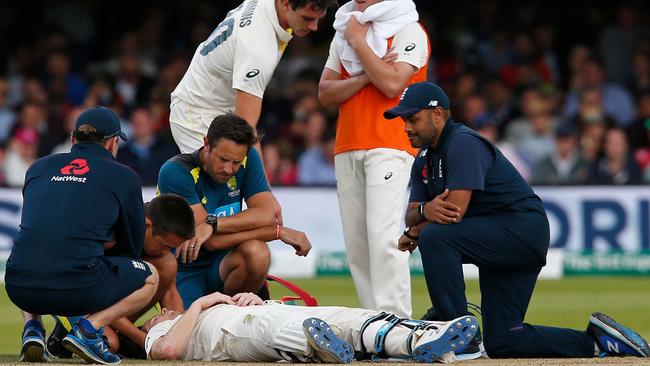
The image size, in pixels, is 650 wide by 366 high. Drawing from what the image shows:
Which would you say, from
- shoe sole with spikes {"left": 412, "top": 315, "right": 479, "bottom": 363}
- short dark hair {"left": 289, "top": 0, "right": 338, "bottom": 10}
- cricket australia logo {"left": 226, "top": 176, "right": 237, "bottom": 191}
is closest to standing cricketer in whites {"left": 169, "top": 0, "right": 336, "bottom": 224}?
short dark hair {"left": 289, "top": 0, "right": 338, "bottom": 10}

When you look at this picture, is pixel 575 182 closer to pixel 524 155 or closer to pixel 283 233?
pixel 524 155

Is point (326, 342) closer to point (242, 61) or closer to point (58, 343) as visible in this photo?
point (58, 343)

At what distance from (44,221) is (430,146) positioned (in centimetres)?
231

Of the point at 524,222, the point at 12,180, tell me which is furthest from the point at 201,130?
the point at 12,180

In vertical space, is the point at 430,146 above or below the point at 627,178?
above

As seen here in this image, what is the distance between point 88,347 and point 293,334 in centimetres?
109

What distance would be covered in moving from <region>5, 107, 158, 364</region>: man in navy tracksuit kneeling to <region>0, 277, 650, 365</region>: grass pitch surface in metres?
0.36

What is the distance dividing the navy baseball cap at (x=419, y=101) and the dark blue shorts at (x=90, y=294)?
176 centimetres

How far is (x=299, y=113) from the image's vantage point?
16812mm

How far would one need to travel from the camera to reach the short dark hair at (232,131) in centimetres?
766

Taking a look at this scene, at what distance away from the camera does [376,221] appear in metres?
8.41

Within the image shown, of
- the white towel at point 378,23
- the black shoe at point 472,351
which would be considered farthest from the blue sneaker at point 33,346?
the white towel at point 378,23

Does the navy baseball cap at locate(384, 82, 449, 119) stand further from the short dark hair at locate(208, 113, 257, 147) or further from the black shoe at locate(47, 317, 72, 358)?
the black shoe at locate(47, 317, 72, 358)

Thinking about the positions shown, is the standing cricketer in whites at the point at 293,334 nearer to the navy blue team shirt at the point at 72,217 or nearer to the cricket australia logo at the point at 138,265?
the cricket australia logo at the point at 138,265
